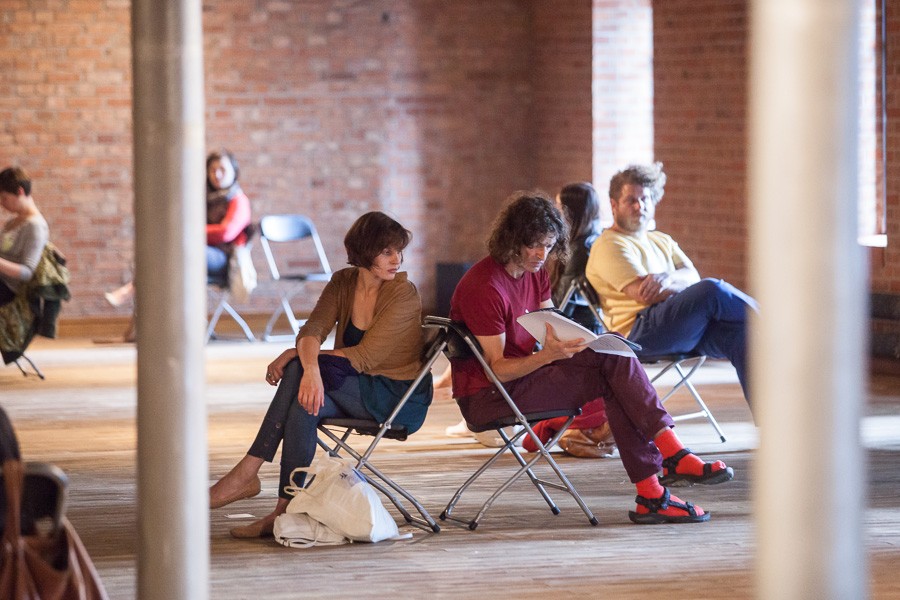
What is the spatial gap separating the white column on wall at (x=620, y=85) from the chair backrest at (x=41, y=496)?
7.85m

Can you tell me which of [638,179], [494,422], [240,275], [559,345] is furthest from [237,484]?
[240,275]

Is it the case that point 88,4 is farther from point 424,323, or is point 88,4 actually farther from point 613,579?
point 613,579

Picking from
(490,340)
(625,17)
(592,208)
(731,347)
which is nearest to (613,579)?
(490,340)

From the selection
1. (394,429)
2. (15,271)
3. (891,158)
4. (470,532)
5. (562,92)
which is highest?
(562,92)

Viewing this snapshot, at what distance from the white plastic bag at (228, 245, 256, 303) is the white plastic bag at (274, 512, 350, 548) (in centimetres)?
521

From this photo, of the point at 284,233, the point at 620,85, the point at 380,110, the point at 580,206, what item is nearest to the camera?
the point at 580,206

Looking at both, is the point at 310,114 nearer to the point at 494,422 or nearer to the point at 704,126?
the point at 704,126

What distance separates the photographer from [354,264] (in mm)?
4973

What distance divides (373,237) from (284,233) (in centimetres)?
579

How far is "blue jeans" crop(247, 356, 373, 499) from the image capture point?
4.85 meters

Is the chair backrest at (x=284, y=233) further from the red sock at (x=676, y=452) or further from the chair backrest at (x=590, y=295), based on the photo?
the red sock at (x=676, y=452)

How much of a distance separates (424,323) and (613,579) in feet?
3.82

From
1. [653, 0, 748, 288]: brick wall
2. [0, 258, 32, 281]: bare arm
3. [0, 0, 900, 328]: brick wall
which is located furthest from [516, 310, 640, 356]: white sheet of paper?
[0, 0, 900, 328]: brick wall

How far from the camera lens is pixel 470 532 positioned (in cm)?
498
